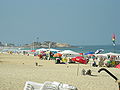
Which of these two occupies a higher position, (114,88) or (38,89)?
(38,89)

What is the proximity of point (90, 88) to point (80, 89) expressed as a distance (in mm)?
555

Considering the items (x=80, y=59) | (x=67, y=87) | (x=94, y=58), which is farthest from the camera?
(x=94, y=58)

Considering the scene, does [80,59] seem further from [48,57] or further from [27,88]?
[27,88]

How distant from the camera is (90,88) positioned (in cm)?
885

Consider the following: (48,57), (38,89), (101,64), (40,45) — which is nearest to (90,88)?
(38,89)

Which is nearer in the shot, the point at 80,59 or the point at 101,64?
the point at 80,59

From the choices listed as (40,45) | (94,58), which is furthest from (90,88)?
(40,45)

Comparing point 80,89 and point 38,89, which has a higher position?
point 38,89

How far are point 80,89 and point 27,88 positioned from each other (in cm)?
439

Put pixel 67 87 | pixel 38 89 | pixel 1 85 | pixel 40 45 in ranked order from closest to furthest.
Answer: pixel 67 87
pixel 38 89
pixel 1 85
pixel 40 45

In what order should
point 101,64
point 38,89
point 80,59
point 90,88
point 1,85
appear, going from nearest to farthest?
point 38,89, point 1,85, point 90,88, point 80,59, point 101,64

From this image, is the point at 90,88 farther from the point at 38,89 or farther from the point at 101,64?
the point at 101,64

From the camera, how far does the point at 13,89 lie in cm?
Answer: 766

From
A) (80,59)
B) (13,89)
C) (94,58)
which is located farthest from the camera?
(94,58)
